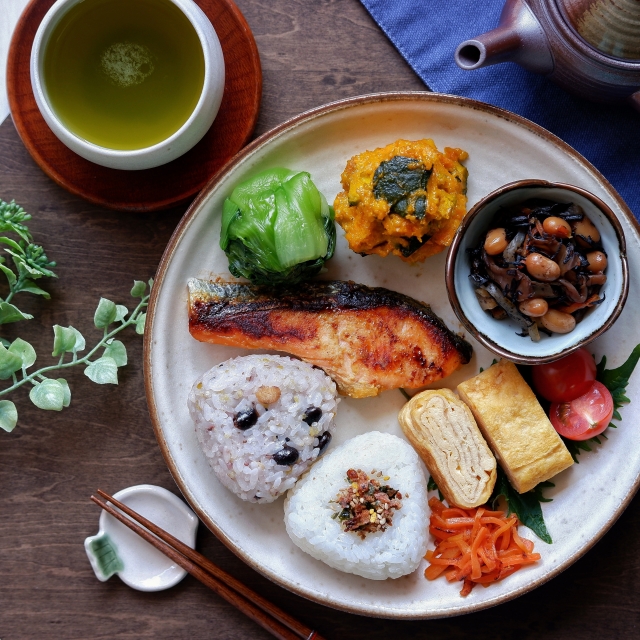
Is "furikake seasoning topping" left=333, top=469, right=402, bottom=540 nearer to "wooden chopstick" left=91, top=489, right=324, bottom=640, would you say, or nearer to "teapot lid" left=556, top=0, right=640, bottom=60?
"wooden chopstick" left=91, top=489, right=324, bottom=640

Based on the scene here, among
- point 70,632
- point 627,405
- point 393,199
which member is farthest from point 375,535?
point 70,632

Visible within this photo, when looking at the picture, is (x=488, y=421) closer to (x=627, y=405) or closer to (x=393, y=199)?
(x=627, y=405)

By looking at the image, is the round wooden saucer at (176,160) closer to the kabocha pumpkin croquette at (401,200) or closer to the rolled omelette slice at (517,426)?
the kabocha pumpkin croquette at (401,200)

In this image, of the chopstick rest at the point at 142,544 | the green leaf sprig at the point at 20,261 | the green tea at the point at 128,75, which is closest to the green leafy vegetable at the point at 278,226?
the green tea at the point at 128,75

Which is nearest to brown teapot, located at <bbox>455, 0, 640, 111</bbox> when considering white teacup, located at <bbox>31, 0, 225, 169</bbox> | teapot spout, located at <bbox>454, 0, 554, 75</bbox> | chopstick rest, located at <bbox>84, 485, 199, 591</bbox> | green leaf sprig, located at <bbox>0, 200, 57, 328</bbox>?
teapot spout, located at <bbox>454, 0, 554, 75</bbox>

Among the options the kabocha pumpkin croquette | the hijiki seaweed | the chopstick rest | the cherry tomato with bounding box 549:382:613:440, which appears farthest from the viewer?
the chopstick rest

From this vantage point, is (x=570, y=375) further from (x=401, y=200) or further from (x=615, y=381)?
(x=401, y=200)
